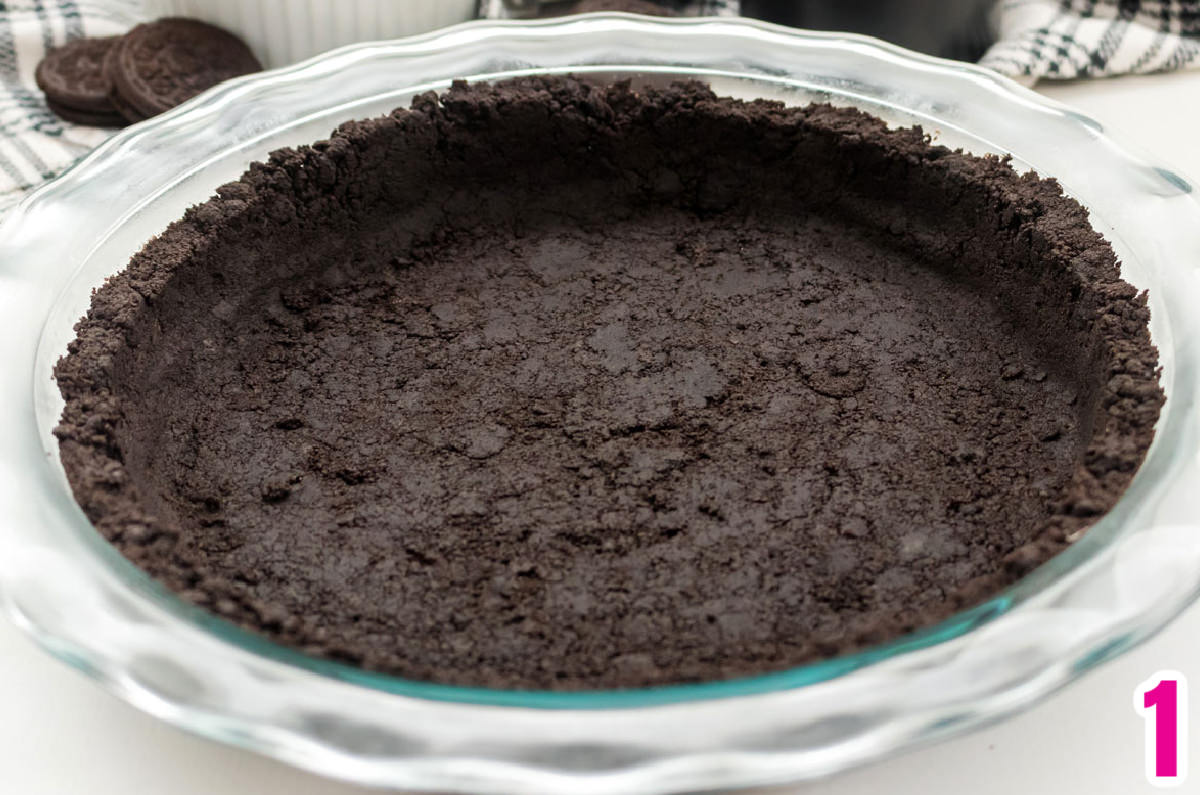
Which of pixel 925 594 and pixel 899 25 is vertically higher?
pixel 899 25

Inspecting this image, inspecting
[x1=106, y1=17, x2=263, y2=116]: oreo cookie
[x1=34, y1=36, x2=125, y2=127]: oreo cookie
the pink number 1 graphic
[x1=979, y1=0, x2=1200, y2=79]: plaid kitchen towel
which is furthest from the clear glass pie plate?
[x1=979, y1=0, x2=1200, y2=79]: plaid kitchen towel

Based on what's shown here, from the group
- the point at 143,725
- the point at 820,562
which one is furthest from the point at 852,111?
the point at 143,725

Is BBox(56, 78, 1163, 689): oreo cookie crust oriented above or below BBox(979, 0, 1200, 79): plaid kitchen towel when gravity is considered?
below

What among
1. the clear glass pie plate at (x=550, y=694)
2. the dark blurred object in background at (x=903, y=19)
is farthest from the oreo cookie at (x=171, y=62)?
the dark blurred object in background at (x=903, y=19)

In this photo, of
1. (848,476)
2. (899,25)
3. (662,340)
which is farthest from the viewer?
(899,25)

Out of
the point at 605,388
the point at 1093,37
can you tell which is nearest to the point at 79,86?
the point at 605,388

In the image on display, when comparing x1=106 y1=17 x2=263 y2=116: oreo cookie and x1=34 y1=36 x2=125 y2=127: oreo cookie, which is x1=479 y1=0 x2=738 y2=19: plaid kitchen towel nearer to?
x1=106 y1=17 x2=263 y2=116: oreo cookie

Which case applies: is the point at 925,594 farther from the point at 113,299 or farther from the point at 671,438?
the point at 113,299
